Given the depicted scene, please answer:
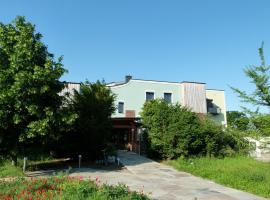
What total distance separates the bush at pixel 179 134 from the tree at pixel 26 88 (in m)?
8.99

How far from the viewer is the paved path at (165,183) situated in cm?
1321

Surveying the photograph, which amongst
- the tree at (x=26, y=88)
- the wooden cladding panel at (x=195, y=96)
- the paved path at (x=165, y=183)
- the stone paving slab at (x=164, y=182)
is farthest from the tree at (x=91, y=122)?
the wooden cladding panel at (x=195, y=96)

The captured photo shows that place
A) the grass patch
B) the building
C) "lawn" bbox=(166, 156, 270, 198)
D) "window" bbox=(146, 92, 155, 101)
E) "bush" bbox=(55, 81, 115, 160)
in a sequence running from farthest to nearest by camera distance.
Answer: "window" bbox=(146, 92, 155, 101) < the building < "bush" bbox=(55, 81, 115, 160) < the grass patch < "lawn" bbox=(166, 156, 270, 198)

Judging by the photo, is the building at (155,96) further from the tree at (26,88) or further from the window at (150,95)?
the tree at (26,88)

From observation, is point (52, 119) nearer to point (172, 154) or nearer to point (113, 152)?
point (113, 152)

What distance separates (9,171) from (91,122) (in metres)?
6.33

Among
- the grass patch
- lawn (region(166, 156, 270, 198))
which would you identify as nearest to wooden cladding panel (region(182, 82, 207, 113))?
lawn (region(166, 156, 270, 198))

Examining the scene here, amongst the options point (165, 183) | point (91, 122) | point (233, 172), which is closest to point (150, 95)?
point (91, 122)

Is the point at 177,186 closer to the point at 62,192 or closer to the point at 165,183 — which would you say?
the point at 165,183

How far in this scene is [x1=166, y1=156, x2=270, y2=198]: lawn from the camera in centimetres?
1527

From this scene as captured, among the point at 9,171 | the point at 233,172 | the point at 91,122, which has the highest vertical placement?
the point at 91,122

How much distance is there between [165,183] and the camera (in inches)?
629

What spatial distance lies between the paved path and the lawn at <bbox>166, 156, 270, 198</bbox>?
0.67 metres

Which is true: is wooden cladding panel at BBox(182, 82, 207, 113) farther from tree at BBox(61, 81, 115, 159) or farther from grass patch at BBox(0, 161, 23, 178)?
grass patch at BBox(0, 161, 23, 178)
